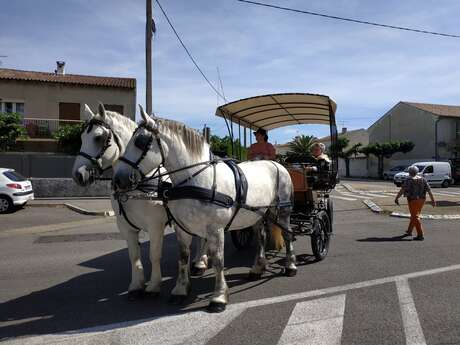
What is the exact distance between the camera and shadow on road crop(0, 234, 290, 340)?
4574 millimetres

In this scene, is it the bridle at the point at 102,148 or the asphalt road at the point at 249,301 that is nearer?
the asphalt road at the point at 249,301

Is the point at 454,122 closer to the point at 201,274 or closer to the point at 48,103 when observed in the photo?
the point at 48,103

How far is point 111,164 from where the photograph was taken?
5230 millimetres

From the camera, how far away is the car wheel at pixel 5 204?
580 inches

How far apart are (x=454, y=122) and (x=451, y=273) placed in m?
44.4

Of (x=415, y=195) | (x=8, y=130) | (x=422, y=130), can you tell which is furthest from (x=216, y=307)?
(x=422, y=130)

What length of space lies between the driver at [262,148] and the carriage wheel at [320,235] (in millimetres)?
1321

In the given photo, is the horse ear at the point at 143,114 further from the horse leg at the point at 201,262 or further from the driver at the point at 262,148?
the driver at the point at 262,148

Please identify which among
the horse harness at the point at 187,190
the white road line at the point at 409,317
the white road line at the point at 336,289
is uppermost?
the horse harness at the point at 187,190

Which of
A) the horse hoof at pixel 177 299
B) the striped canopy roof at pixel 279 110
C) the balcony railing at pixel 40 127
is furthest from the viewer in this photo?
the balcony railing at pixel 40 127

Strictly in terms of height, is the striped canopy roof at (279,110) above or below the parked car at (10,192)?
above

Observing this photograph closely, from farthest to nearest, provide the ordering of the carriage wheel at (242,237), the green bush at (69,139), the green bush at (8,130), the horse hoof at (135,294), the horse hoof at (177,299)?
the green bush at (69,139)
the green bush at (8,130)
the carriage wheel at (242,237)
the horse hoof at (135,294)
the horse hoof at (177,299)

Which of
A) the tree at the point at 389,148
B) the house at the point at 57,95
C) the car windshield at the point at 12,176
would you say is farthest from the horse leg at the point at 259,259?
the tree at the point at 389,148

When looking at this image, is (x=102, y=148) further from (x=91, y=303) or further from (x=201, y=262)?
(x=201, y=262)
